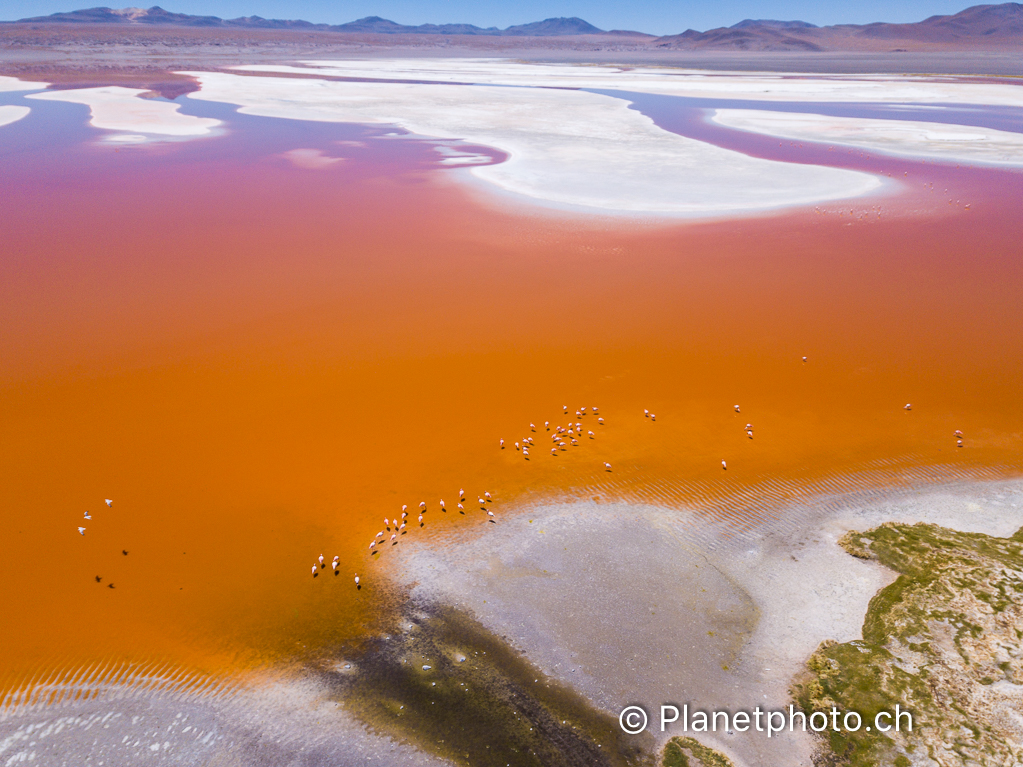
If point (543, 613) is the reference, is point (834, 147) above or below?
above

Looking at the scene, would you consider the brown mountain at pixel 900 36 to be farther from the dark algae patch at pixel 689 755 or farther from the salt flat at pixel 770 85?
the dark algae patch at pixel 689 755

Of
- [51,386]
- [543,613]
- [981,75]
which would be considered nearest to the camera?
[543,613]

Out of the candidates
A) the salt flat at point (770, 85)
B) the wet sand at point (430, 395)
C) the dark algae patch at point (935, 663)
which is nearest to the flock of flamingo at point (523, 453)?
the wet sand at point (430, 395)

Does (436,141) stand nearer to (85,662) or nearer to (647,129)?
(647,129)

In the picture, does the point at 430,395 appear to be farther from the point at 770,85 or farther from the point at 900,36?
the point at 900,36

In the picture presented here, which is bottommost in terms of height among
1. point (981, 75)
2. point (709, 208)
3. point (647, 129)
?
point (709, 208)

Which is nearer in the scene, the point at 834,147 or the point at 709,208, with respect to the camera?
the point at 709,208

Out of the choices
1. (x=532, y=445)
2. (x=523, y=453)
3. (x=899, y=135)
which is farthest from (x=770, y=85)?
(x=523, y=453)

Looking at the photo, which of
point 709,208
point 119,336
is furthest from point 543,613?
point 709,208
